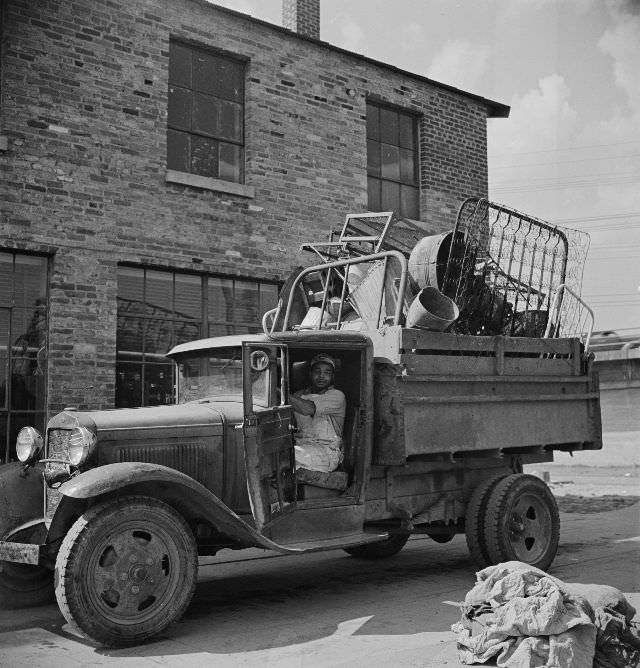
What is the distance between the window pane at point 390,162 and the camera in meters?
13.1

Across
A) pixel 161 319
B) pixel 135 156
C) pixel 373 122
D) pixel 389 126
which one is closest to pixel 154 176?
pixel 135 156

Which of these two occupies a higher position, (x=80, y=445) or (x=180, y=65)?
(x=180, y=65)

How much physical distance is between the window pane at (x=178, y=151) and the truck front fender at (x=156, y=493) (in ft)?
19.7

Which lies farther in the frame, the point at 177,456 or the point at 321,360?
the point at 321,360

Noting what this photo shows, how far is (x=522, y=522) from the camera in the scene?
7324 millimetres

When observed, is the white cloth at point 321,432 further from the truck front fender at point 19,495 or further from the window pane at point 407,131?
the window pane at point 407,131

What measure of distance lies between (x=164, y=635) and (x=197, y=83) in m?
7.76

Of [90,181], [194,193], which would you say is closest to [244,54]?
[194,193]

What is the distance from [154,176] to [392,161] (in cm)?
430

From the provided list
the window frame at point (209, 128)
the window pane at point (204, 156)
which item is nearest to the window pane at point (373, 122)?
the window frame at point (209, 128)

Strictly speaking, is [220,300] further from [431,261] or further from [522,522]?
[522,522]

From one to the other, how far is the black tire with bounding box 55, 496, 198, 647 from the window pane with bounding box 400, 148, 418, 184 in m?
8.93

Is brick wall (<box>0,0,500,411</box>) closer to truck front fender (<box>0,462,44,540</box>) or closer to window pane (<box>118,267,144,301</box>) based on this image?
window pane (<box>118,267,144,301</box>)

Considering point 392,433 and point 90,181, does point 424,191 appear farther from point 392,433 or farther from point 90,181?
point 392,433
